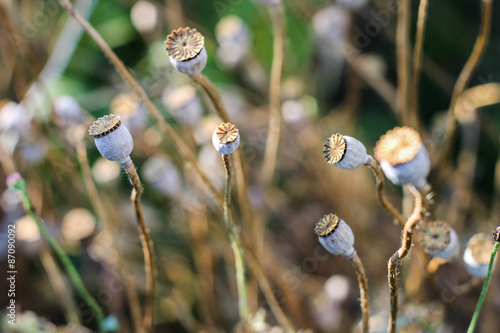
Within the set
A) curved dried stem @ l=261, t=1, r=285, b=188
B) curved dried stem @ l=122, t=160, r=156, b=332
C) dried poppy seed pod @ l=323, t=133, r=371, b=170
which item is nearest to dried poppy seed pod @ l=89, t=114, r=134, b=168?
curved dried stem @ l=122, t=160, r=156, b=332

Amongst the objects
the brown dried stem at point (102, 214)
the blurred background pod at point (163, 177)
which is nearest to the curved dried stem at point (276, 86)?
the blurred background pod at point (163, 177)

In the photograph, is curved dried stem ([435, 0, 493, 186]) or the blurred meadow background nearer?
curved dried stem ([435, 0, 493, 186])

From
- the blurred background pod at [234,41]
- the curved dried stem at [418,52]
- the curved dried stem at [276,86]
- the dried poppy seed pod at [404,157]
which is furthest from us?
the blurred background pod at [234,41]

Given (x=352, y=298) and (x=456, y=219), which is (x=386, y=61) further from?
(x=352, y=298)

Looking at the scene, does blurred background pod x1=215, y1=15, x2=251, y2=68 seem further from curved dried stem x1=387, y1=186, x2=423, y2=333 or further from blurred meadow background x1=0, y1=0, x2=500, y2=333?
curved dried stem x1=387, y1=186, x2=423, y2=333

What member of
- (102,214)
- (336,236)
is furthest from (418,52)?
(102,214)

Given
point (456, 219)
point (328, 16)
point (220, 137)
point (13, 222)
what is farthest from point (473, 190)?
point (13, 222)

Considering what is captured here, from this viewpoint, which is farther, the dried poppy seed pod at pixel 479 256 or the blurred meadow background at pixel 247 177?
the blurred meadow background at pixel 247 177

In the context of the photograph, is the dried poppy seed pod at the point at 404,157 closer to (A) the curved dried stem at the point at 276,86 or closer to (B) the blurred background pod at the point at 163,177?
(A) the curved dried stem at the point at 276,86
